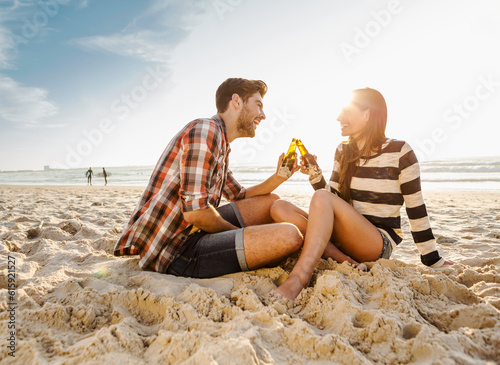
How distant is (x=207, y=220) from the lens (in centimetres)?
212

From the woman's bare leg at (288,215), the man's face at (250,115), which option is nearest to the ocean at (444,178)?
the woman's bare leg at (288,215)

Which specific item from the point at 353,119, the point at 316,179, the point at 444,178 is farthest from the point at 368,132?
the point at 444,178

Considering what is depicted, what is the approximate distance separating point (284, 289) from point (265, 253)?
1.07 ft

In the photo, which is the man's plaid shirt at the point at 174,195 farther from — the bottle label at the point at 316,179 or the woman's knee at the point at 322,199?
the bottle label at the point at 316,179

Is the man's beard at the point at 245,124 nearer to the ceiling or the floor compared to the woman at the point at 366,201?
nearer to the ceiling

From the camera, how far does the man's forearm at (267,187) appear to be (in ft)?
9.60

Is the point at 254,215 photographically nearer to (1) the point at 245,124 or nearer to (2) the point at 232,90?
(1) the point at 245,124

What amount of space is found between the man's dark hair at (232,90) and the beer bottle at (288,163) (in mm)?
692

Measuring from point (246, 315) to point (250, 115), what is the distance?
176 centimetres

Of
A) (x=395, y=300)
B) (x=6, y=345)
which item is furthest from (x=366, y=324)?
(x=6, y=345)

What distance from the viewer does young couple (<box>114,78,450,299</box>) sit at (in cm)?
210

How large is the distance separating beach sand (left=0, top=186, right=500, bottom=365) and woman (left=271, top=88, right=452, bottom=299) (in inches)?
7.6

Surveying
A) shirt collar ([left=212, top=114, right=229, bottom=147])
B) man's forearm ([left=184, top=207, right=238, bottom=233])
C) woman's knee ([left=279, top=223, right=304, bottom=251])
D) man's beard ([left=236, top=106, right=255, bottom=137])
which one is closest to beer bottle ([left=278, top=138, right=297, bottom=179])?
man's beard ([left=236, top=106, right=255, bottom=137])

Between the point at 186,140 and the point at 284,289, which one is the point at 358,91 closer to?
the point at 186,140
